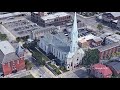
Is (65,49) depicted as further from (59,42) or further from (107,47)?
(107,47)

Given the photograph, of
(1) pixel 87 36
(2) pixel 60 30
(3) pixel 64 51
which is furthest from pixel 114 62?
(2) pixel 60 30

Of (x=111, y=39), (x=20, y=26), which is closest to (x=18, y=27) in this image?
(x=20, y=26)

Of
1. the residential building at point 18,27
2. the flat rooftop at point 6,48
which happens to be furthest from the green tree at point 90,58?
the residential building at point 18,27

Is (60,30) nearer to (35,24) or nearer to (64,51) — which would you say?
(35,24)

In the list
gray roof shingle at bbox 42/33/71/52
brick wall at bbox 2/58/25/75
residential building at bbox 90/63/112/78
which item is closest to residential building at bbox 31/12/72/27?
gray roof shingle at bbox 42/33/71/52

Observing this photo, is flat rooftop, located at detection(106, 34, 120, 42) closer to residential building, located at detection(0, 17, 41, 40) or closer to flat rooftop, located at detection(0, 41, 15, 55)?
residential building, located at detection(0, 17, 41, 40)

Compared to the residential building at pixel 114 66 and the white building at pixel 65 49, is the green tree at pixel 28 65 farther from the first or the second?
the residential building at pixel 114 66
